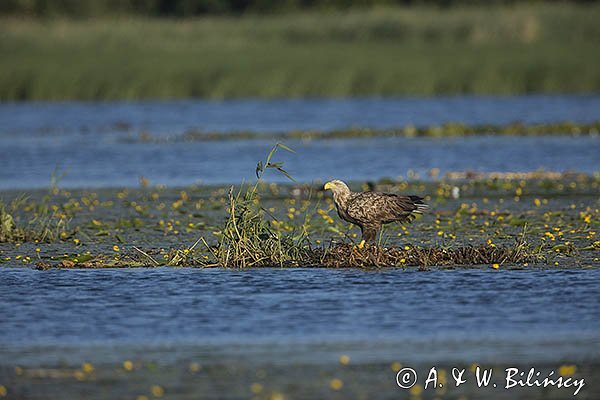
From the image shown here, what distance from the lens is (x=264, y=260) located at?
555 inches

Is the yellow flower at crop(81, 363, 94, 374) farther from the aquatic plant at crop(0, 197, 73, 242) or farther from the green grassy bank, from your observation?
the green grassy bank

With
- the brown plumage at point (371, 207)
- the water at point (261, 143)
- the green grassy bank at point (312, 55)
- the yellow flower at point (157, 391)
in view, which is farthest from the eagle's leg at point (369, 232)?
the green grassy bank at point (312, 55)

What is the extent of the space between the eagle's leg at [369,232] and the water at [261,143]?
9.87 meters

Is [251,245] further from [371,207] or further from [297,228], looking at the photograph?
[297,228]

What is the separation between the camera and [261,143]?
32.4m

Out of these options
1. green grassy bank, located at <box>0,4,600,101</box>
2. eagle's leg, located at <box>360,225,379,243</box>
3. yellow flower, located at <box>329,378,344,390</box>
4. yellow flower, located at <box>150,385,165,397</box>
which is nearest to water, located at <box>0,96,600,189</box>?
green grassy bank, located at <box>0,4,600,101</box>

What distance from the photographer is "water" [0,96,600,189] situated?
26.2 meters

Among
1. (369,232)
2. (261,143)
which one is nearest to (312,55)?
(261,143)

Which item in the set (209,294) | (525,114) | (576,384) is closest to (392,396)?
(576,384)

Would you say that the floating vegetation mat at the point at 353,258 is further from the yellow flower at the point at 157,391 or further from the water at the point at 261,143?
the water at the point at 261,143

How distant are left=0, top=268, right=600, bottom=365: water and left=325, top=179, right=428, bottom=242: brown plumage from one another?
2.36ft

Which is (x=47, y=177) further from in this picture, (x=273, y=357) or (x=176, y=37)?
(x=176, y=37)

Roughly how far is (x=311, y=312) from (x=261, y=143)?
2108 cm

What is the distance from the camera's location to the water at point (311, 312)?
10.3m
